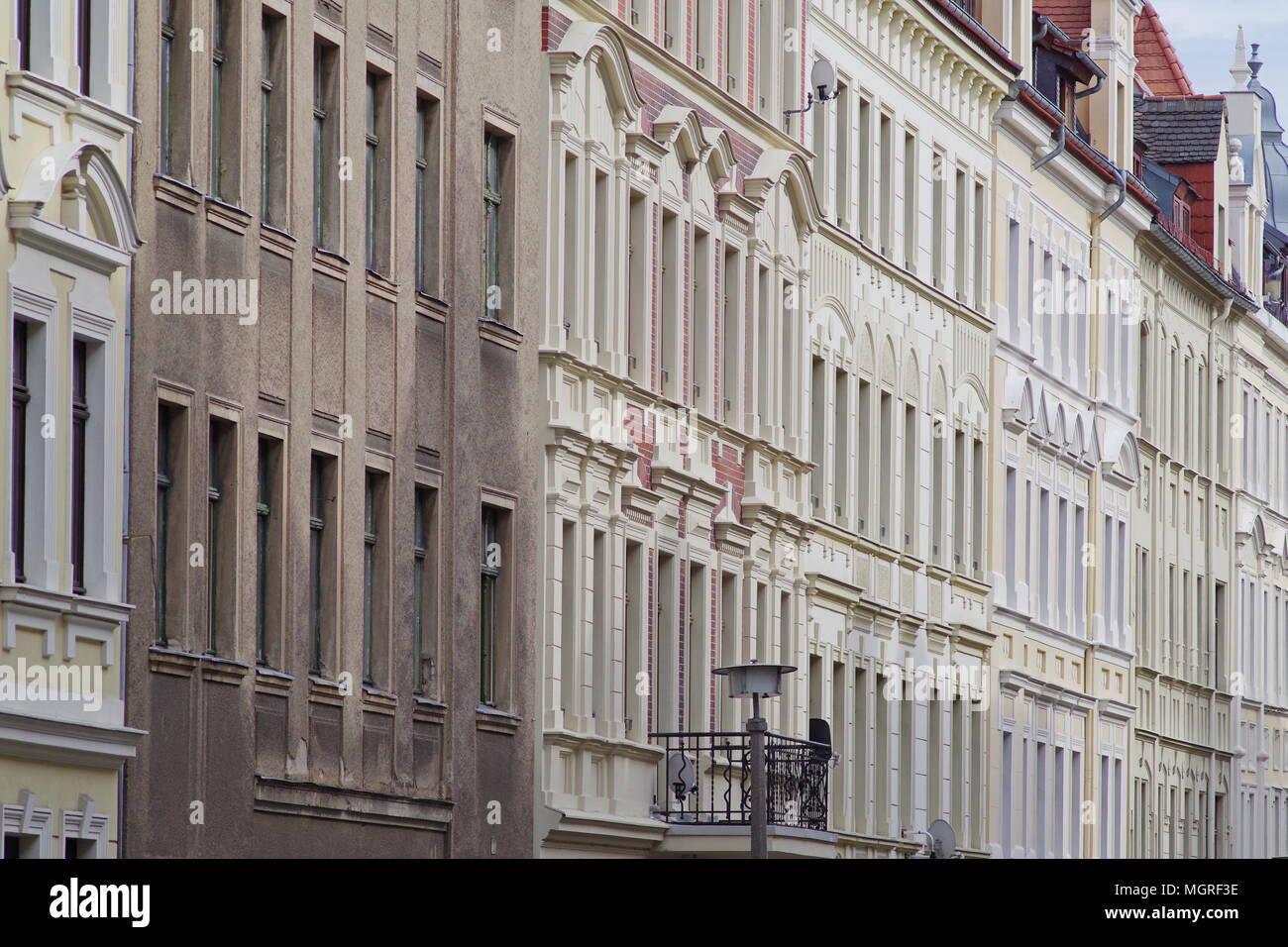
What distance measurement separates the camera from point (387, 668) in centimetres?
2902

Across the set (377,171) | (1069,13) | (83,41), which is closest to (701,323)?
(377,171)

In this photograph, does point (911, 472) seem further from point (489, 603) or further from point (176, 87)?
point (176, 87)

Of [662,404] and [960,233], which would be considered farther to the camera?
[960,233]

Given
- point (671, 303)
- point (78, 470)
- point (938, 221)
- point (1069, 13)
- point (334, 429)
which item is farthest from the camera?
point (1069, 13)

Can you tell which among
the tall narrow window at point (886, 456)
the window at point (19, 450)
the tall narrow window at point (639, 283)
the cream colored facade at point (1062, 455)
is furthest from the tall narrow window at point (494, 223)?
the cream colored facade at point (1062, 455)

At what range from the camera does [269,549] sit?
26922 millimetres

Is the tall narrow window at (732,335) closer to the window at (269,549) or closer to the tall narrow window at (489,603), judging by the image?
the tall narrow window at (489,603)

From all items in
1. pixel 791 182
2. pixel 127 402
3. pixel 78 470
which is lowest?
pixel 78 470

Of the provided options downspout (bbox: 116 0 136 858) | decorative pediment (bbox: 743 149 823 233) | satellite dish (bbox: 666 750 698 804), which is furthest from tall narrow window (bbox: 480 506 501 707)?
decorative pediment (bbox: 743 149 823 233)

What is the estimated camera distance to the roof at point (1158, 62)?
7244 cm

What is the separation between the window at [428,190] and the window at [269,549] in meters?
3.90

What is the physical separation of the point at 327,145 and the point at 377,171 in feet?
4.12
